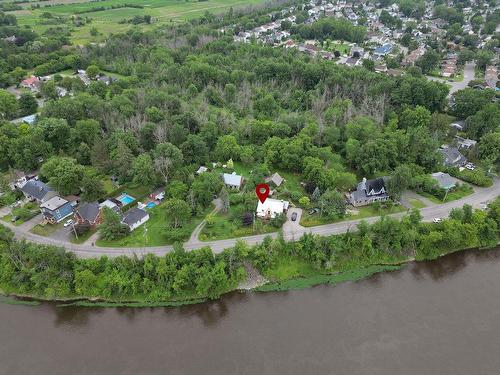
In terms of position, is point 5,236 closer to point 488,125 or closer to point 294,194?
point 294,194

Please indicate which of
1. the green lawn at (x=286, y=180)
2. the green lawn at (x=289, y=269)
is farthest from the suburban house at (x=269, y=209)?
the green lawn at (x=289, y=269)

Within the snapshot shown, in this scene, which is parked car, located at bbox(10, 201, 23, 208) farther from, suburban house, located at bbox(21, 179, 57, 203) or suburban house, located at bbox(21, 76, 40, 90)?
suburban house, located at bbox(21, 76, 40, 90)

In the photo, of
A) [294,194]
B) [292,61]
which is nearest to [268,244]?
[294,194]

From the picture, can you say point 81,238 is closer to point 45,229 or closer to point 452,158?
point 45,229

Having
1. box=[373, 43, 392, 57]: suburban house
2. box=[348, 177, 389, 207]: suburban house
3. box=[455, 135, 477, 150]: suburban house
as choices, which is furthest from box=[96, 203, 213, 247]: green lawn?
box=[373, 43, 392, 57]: suburban house

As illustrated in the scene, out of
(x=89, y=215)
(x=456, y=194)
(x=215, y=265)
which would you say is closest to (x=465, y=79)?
(x=456, y=194)

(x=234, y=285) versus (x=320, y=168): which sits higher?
(x=320, y=168)

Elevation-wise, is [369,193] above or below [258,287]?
above
